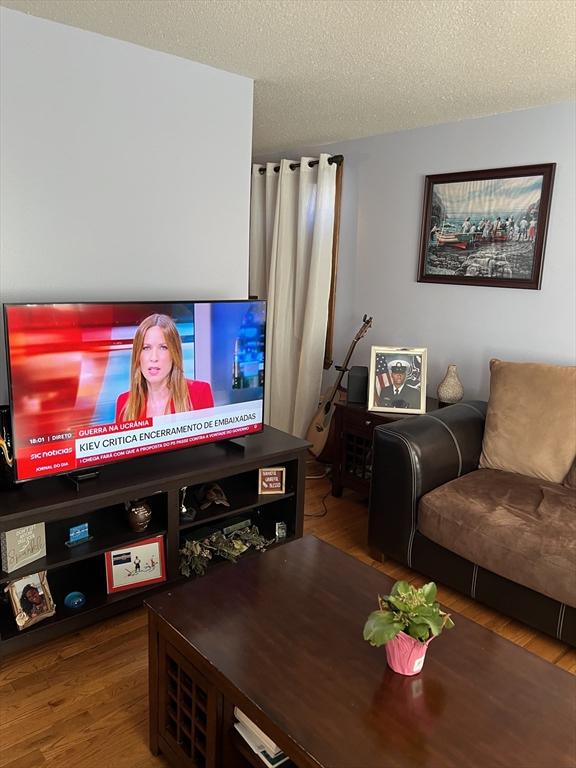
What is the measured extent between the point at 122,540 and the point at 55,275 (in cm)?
103

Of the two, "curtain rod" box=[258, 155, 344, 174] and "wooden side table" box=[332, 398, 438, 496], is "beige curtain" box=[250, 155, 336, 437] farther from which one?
"wooden side table" box=[332, 398, 438, 496]

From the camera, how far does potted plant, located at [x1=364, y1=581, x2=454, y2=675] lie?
1330 millimetres

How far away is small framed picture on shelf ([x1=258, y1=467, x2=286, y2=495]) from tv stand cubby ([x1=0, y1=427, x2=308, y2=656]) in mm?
35

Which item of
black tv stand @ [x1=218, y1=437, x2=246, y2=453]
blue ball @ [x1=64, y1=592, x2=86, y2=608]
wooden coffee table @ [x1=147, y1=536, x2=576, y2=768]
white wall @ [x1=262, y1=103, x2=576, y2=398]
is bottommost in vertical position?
blue ball @ [x1=64, y1=592, x2=86, y2=608]

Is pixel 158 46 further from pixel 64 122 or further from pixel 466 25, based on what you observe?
pixel 466 25

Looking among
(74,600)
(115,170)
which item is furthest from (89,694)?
(115,170)

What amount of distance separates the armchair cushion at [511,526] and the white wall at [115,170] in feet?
4.59

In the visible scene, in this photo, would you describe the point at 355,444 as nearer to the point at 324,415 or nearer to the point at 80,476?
the point at 324,415

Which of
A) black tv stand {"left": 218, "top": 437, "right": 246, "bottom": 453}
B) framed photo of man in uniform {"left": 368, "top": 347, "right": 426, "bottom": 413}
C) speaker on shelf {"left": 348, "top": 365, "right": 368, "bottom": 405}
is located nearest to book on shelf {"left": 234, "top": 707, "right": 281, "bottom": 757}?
black tv stand {"left": 218, "top": 437, "right": 246, "bottom": 453}

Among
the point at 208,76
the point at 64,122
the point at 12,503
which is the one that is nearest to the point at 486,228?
the point at 208,76

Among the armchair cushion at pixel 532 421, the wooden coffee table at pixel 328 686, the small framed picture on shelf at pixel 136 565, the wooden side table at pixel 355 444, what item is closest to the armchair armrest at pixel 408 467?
the armchair cushion at pixel 532 421

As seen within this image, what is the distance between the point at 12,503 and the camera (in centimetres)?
194

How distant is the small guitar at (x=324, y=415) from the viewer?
384cm

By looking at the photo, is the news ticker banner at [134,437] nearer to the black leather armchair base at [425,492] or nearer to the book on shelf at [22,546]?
the book on shelf at [22,546]
